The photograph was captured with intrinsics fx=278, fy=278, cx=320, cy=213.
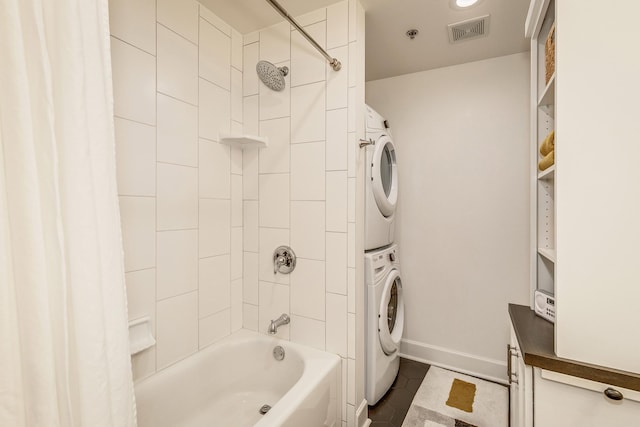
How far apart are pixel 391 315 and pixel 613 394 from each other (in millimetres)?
1426

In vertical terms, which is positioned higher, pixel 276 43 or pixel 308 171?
pixel 276 43

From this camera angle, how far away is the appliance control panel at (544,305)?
1.25m

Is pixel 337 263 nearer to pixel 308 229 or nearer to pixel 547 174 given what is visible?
pixel 308 229

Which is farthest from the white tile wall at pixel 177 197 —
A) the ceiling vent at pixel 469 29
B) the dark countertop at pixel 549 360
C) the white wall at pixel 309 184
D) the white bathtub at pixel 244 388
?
the ceiling vent at pixel 469 29

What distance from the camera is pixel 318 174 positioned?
1640 millimetres

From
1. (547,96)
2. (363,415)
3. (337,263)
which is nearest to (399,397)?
(363,415)

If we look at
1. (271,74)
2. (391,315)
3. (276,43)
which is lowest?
(391,315)

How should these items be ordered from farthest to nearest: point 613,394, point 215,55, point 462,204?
point 462,204 < point 215,55 < point 613,394

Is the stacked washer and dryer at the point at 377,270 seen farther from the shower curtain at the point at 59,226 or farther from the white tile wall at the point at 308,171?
the shower curtain at the point at 59,226

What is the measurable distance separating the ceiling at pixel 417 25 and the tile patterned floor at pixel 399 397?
2.52 meters

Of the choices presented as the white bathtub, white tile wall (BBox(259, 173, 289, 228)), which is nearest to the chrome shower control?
white tile wall (BBox(259, 173, 289, 228))

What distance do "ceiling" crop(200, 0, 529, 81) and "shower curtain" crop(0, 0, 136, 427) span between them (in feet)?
4.02

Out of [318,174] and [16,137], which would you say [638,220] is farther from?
[16,137]

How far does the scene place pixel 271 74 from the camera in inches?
59.5
